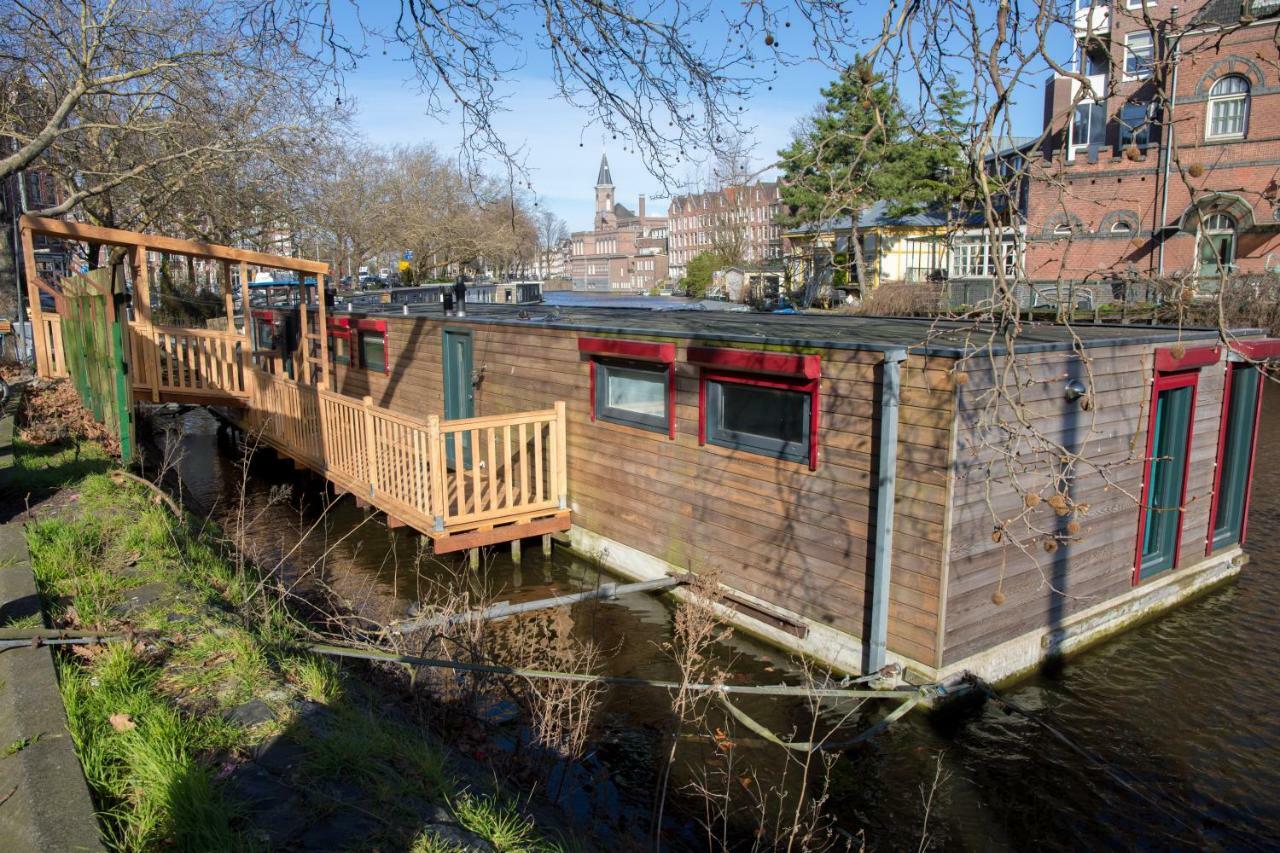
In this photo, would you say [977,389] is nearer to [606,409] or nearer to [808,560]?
[808,560]

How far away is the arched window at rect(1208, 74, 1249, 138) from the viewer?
28.2m

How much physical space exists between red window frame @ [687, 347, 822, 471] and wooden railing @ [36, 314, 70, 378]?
37.1 ft

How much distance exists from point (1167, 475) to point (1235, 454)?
150cm

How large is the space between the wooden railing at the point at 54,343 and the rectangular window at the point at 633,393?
32.1 feet

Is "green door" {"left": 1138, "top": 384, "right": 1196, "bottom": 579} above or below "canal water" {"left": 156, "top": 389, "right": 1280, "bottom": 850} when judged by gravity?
above

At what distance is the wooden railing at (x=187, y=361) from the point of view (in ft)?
42.4

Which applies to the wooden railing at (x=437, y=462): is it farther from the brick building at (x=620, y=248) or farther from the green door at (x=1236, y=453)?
the brick building at (x=620, y=248)

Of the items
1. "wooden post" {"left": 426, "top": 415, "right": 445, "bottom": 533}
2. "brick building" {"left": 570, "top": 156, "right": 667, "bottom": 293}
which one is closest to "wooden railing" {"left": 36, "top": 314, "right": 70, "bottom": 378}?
"wooden post" {"left": 426, "top": 415, "right": 445, "bottom": 533}

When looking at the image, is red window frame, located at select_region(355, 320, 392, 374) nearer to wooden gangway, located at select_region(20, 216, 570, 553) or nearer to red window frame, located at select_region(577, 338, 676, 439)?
wooden gangway, located at select_region(20, 216, 570, 553)

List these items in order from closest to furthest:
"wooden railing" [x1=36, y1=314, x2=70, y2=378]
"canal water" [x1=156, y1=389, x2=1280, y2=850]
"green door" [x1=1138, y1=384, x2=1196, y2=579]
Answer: "canal water" [x1=156, y1=389, x2=1280, y2=850]
"green door" [x1=1138, y1=384, x2=1196, y2=579]
"wooden railing" [x1=36, y1=314, x2=70, y2=378]

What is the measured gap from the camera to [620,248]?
152625mm

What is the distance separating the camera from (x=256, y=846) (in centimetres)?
313

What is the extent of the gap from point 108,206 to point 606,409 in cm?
1848

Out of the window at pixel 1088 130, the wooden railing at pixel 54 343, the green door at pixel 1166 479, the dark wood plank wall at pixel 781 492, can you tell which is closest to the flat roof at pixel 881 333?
the dark wood plank wall at pixel 781 492
